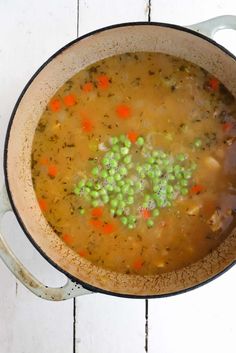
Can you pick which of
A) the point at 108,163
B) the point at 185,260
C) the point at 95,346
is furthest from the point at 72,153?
the point at 95,346

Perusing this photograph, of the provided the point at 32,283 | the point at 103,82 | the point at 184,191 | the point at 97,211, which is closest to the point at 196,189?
the point at 184,191

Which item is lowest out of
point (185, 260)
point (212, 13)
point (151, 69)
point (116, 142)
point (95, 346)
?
point (95, 346)

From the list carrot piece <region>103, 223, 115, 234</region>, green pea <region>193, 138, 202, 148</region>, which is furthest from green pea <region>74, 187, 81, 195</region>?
green pea <region>193, 138, 202, 148</region>

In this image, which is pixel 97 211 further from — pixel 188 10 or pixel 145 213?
pixel 188 10

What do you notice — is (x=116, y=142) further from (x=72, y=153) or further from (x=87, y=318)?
(x=87, y=318)

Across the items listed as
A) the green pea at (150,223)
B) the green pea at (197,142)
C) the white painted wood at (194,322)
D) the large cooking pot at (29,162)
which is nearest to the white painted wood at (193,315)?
the white painted wood at (194,322)

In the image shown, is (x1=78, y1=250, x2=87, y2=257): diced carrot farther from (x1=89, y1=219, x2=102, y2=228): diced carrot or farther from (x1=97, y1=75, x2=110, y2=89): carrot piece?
(x1=97, y1=75, x2=110, y2=89): carrot piece
